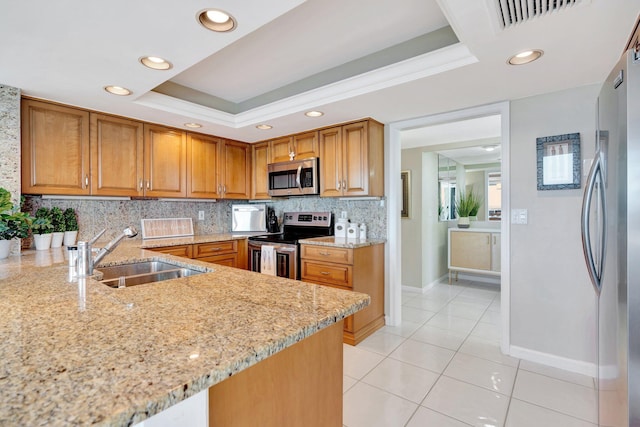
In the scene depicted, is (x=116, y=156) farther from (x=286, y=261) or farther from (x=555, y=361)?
(x=555, y=361)

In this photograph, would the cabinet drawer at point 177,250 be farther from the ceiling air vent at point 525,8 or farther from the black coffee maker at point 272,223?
the ceiling air vent at point 525,8

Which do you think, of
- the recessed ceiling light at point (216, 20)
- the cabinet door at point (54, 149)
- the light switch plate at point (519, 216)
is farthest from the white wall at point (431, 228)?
the cabinet door at point (54, 149)

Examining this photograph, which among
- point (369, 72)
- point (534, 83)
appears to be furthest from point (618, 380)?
point (369, 72)

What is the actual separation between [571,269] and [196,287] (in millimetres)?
2580

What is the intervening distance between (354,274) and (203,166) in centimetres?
216

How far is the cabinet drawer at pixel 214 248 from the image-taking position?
3133 millimetres

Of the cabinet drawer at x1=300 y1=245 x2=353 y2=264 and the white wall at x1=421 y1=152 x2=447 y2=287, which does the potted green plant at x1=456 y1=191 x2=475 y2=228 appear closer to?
the white wall at x1=421 y1=152 x2=447 y2=287

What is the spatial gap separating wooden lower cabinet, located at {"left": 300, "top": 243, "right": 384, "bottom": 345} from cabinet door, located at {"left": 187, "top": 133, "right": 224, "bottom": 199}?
4.58ft

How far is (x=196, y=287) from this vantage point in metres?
1.25

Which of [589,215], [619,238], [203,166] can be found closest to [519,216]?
[589,215]

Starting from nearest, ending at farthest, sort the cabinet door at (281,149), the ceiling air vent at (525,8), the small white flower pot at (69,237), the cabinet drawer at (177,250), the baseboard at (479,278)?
1. the ceiling air vent at (525,8)
2. the small white flower pot at (69,237)
3. the cabinet drawer at (177,250)
4. the cabinet door at (281,149)
5. the baseboard at (479,278)

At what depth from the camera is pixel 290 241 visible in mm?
3150

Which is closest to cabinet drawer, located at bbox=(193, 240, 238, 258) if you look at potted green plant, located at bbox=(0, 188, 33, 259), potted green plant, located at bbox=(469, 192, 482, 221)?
potted green plant, located at bbox=(0, 188, 33, 259)

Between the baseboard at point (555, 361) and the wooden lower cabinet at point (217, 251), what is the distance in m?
2.79
